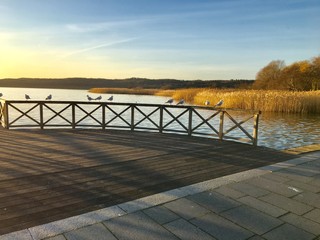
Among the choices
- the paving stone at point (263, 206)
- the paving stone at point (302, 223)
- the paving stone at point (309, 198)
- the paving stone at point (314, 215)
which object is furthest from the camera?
the paving stone at point (309, 198)

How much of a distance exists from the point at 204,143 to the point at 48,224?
16.3 ft

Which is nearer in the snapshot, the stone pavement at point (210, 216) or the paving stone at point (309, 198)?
the stone pavement at point (210, 216)

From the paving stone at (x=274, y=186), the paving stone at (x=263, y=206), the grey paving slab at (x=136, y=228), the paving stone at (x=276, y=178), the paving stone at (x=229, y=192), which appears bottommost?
the paving stone at (x=276, y=178)

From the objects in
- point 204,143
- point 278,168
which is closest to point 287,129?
point 204,143

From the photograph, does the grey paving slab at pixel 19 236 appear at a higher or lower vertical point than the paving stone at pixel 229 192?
higher

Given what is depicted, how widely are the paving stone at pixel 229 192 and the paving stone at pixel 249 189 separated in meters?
0.10

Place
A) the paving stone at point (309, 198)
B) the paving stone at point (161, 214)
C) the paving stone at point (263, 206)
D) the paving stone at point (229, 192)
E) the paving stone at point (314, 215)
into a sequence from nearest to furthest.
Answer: the paving stone at point (161, 214) < the paving stone at point (314, 215) < the paving stone at point (263, 206) < the paving stone at point (309, 198) < the paving stone at point (229, 192)

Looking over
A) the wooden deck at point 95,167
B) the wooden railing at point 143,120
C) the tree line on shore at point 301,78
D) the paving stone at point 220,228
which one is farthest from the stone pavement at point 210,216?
the tree line on shore at point 301,78

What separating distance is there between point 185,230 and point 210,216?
0.43 metres

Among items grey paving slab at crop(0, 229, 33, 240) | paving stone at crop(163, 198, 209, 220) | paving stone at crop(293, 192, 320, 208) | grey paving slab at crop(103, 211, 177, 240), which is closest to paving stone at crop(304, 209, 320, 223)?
paving stone at crop(293, 192, 320, 208)

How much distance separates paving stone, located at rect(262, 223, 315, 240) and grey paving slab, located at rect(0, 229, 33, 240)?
7.34ft

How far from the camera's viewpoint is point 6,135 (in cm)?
758

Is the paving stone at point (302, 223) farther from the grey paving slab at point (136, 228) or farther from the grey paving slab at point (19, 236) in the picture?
the grey paving slab at point (19, 236)

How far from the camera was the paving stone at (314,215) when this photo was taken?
297cm
